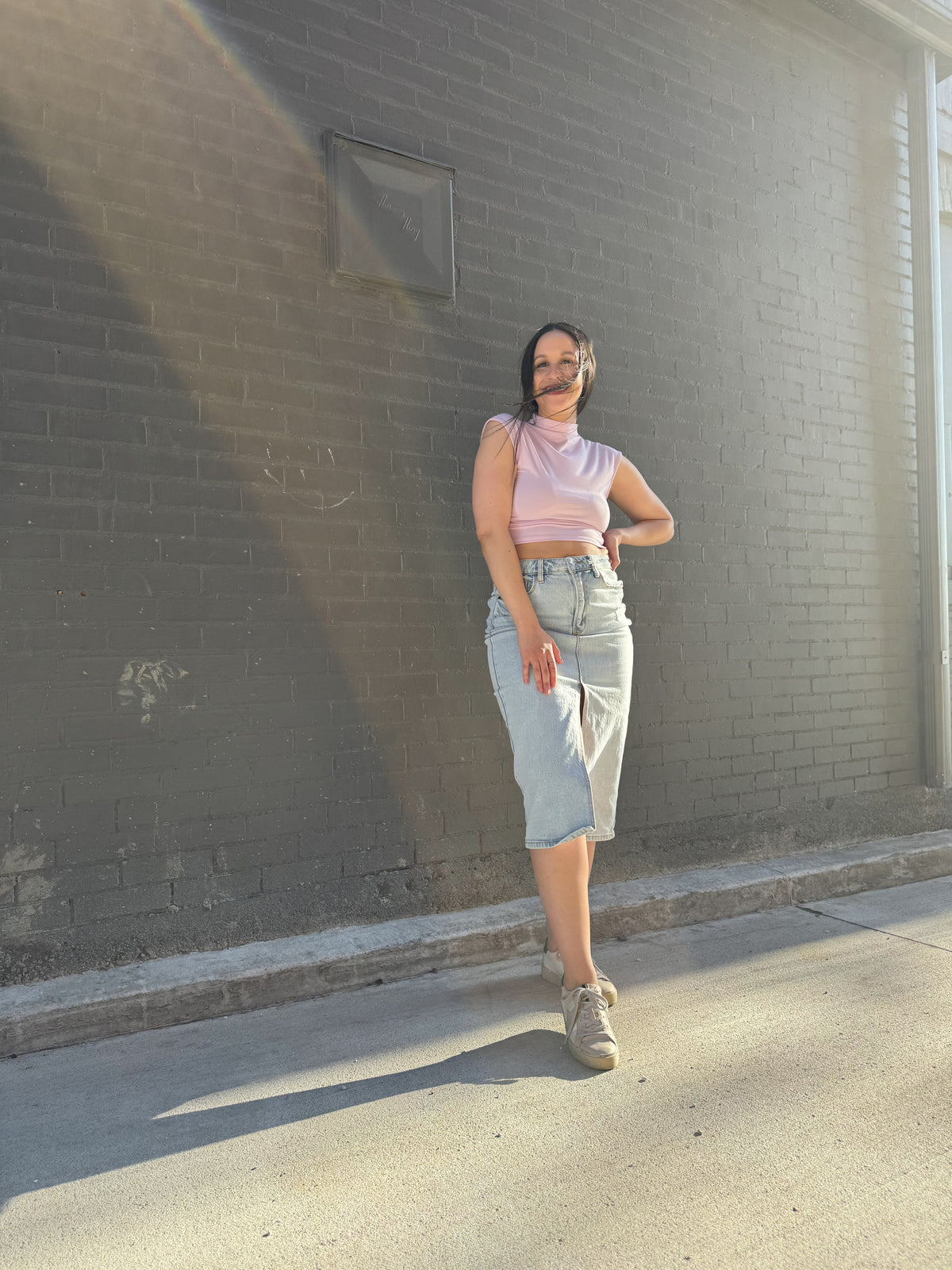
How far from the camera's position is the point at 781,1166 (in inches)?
74.4

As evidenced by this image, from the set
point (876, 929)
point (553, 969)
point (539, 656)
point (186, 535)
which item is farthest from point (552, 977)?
point (186, 535)

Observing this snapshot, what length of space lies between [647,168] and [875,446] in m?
2.05

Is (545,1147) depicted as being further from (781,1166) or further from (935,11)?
(935,11)

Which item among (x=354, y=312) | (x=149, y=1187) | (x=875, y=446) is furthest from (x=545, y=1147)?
(x=875, y=446)

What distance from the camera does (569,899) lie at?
2.54 meters

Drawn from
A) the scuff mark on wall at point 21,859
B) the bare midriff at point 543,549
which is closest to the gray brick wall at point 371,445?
the scuff mark on wall at point 21,859

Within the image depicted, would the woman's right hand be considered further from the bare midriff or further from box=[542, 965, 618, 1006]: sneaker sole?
box=[542, 965, 618, 1006]: sneaker sole

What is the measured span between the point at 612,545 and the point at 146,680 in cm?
151

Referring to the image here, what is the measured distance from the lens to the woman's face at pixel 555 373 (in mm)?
2791

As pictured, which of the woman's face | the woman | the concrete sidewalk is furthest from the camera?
the woman's face

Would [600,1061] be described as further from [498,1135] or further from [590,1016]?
[498,1135]

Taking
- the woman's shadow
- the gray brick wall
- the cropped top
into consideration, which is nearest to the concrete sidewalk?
the woman's shadow

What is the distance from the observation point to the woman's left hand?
2867mm

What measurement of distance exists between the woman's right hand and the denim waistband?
165 millimetres
